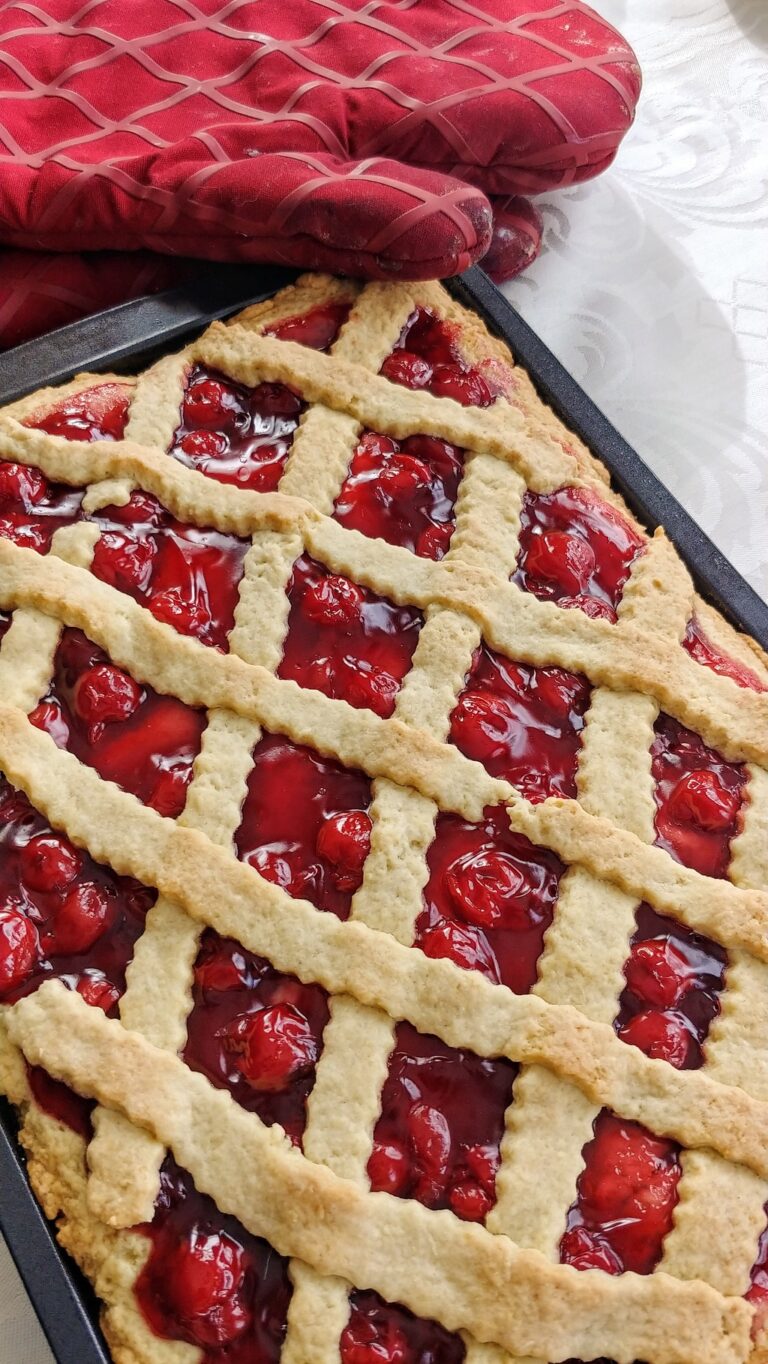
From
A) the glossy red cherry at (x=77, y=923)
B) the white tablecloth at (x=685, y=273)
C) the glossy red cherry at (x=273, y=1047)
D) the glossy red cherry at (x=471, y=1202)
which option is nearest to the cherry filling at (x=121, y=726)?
the glossy red cherry at (x=77, y=923)

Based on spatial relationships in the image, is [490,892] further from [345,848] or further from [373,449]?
[373,449]

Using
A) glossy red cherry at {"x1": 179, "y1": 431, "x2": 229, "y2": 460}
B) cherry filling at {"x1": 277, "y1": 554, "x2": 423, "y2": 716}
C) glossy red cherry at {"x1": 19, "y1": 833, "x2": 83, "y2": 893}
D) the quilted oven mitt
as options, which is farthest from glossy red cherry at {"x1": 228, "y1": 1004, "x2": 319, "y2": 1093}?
the quilted oven mitt

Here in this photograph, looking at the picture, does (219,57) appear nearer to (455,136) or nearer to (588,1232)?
(455,136)

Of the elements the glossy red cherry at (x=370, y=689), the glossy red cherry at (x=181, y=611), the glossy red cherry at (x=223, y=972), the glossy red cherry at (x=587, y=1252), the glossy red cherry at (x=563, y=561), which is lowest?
the glossy red cherry at (x=587, y=1252)

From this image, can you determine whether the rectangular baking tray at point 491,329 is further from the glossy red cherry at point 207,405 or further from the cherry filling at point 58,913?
the cherry filling at point 58,913

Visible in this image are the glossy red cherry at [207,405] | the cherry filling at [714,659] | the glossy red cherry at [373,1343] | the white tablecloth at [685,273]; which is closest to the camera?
the glossy red cherry at [373,1343]

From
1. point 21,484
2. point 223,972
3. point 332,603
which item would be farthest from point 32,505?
point 223,972
